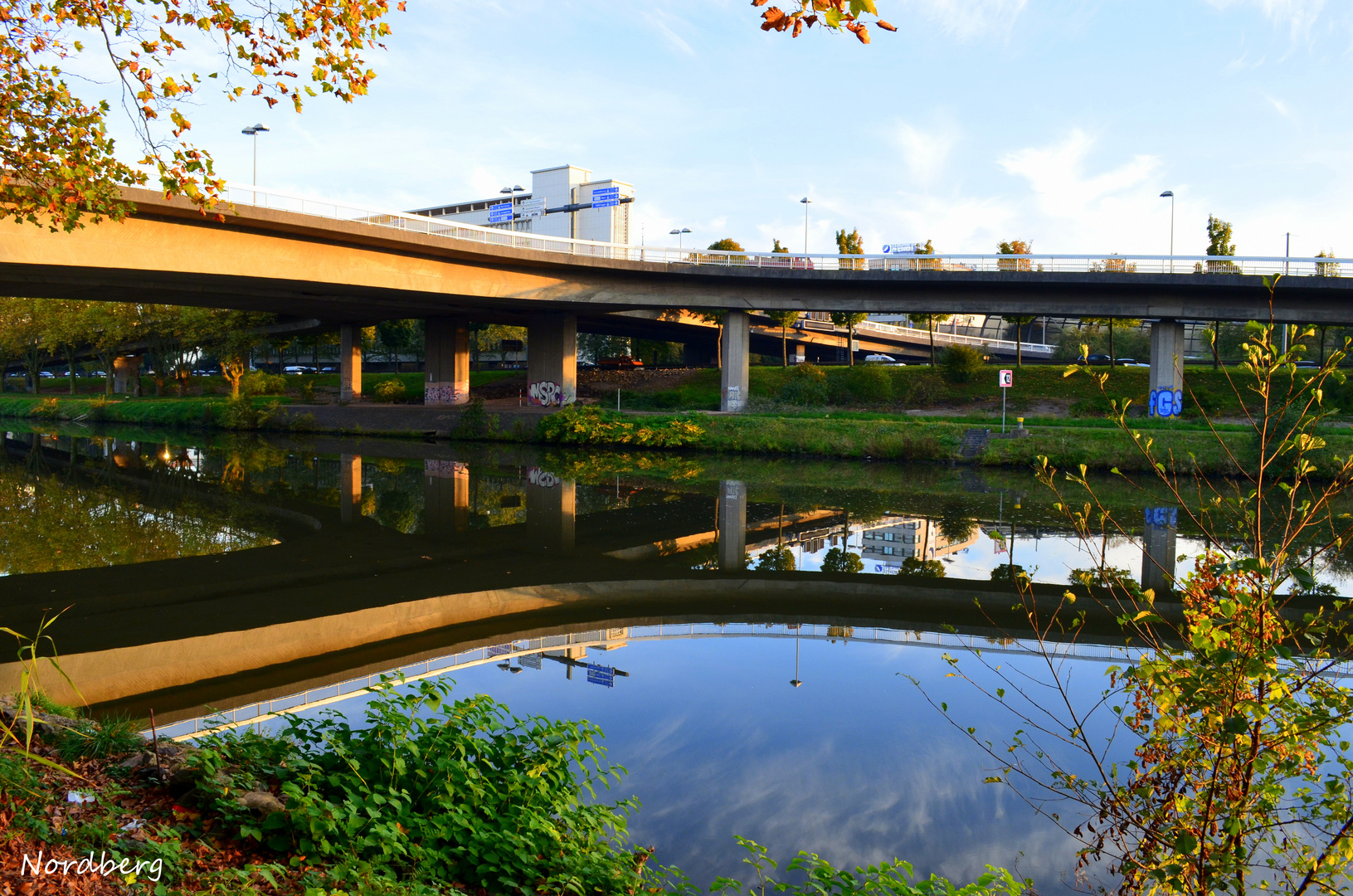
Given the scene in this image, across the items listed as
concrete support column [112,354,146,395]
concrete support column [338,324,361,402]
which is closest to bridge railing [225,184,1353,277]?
concrete support column [338,324,361,402]

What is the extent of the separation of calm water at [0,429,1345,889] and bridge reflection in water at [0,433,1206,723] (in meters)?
0.06

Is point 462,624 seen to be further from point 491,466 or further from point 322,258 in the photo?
point 322,258

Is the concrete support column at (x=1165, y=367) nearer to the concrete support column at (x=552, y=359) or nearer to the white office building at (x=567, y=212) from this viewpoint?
the concrete support column at (x=552, y=359)

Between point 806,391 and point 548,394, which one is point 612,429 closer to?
point 548,394

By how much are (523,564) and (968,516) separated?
435 inches

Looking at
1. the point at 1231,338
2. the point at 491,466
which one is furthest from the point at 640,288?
the point at 1231,338

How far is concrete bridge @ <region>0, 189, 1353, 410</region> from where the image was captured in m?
30.4

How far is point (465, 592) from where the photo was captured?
43.3ft

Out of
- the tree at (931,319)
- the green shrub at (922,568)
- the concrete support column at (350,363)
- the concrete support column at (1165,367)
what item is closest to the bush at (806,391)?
the tree at (931,319)

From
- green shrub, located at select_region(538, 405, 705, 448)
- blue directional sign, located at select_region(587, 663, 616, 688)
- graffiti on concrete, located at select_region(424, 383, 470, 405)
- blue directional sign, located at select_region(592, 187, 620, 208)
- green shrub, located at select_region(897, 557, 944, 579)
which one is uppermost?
blue directional sign, located at select_region(592, 187, 620, 208)

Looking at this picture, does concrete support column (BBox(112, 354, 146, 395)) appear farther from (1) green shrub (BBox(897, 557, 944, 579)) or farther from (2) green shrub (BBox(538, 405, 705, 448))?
(1) green shrub (BBox(897, 557, 944, 579))

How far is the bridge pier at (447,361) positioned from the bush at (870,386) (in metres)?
22.5

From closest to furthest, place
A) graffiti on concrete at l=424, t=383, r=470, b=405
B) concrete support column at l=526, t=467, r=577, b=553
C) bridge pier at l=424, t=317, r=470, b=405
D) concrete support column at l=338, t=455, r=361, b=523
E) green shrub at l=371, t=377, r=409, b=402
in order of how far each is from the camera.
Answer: concrete support column at l=526, t=467, r=577, b=553
concrete support column at l=338, t=455, r=361, b=523
bridge pier at l=424, t=317, r=470, b=405
graffiti on concrete at l=424, t=383, r=470, b=405
green shrub at l=371, t=377, r=409, b=402

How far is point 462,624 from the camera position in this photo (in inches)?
448
